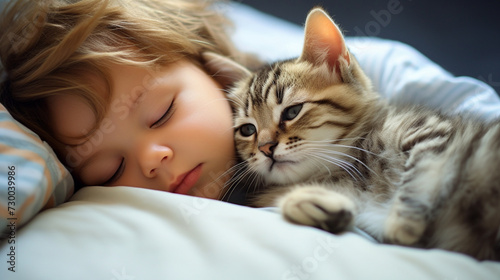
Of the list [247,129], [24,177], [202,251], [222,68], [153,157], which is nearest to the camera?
[202,251]

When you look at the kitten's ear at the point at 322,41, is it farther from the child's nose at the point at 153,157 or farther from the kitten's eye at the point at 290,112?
the child's nose at the point at 153,157

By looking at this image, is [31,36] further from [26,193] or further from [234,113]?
[234,113]

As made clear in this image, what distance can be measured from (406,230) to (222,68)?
83cm

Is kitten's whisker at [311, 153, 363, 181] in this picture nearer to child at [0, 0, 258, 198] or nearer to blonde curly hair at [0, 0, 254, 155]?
child at [0, 0, 258, 198]

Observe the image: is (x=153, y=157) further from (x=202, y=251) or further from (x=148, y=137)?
(x=202, y=251)

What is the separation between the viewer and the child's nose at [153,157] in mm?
933

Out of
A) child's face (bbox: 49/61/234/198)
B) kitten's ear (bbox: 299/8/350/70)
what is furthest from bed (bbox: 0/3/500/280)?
kitten's ear (bbox: 299/8/350/70)

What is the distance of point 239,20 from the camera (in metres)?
1.92

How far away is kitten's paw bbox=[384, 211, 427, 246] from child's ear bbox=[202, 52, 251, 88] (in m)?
0.76

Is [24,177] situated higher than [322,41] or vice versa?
[322,41]

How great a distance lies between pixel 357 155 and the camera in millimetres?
949

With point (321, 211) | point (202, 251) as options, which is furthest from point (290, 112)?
point (202, 251)

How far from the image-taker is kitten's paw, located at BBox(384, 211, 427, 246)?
2.27 ft

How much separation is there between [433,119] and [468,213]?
30 cm
